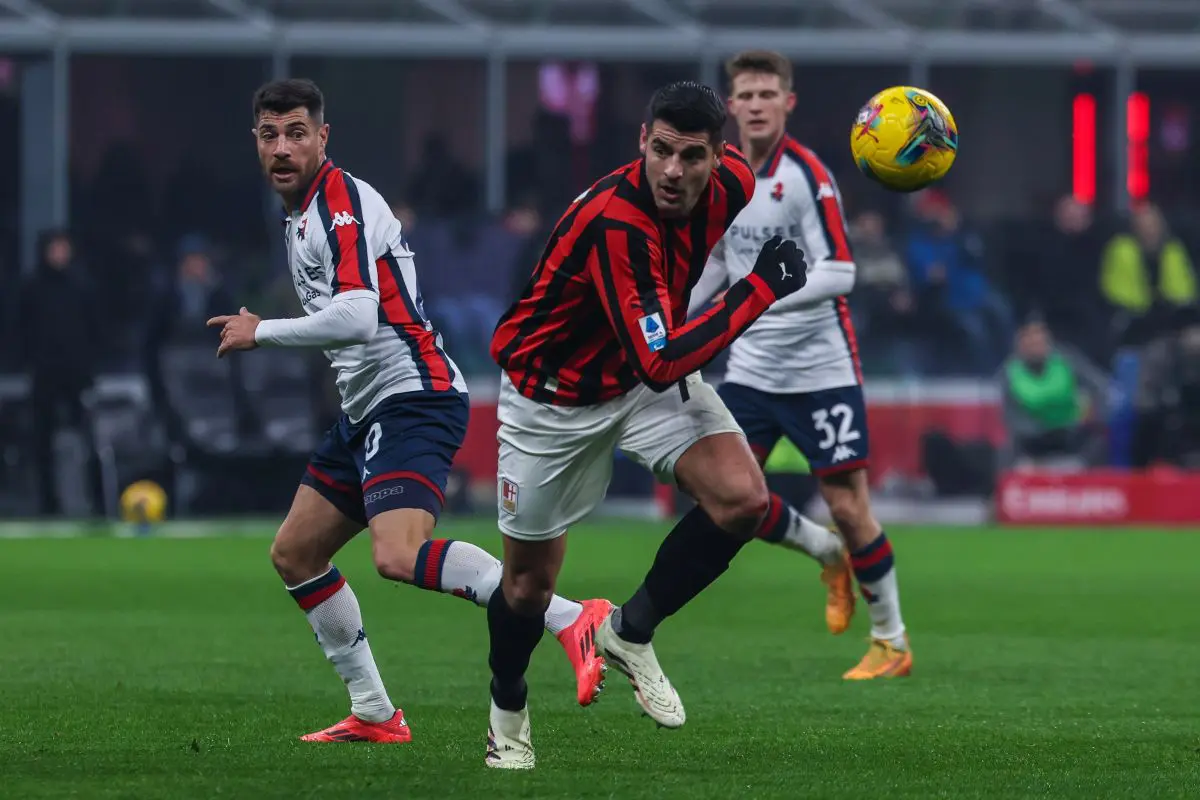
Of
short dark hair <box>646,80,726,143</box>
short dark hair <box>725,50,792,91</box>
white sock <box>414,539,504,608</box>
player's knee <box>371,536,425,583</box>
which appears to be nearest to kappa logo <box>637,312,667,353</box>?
short dark hair <box>646,80,726,143</box>

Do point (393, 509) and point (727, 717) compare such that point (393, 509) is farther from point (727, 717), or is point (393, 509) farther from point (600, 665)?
point (727, 717)

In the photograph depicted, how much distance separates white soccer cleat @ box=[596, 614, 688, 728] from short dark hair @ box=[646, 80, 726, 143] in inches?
68.1

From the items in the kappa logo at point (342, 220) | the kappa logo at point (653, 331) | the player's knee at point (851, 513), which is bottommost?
the player's knee at point (851, 513)

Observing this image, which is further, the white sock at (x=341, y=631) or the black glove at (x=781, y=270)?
the white sock at (x=341, y=631)

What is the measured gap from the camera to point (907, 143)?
8.00 metres

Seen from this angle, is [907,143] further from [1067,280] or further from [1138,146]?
[1138,146]

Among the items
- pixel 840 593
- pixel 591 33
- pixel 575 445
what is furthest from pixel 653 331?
pixel 591 33

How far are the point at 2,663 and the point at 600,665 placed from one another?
3511 mm

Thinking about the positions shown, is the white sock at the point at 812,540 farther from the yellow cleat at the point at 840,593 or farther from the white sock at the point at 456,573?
the white sock at the point at 456,573

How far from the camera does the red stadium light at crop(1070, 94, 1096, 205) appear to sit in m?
23.0

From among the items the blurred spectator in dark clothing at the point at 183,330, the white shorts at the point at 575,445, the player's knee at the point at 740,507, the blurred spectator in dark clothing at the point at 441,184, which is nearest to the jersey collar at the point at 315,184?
the white shorts at the point at 575,445

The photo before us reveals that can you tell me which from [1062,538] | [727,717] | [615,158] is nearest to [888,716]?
[727,717]

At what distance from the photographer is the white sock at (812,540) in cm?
959

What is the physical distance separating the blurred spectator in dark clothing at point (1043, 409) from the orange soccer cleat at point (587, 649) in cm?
1290
